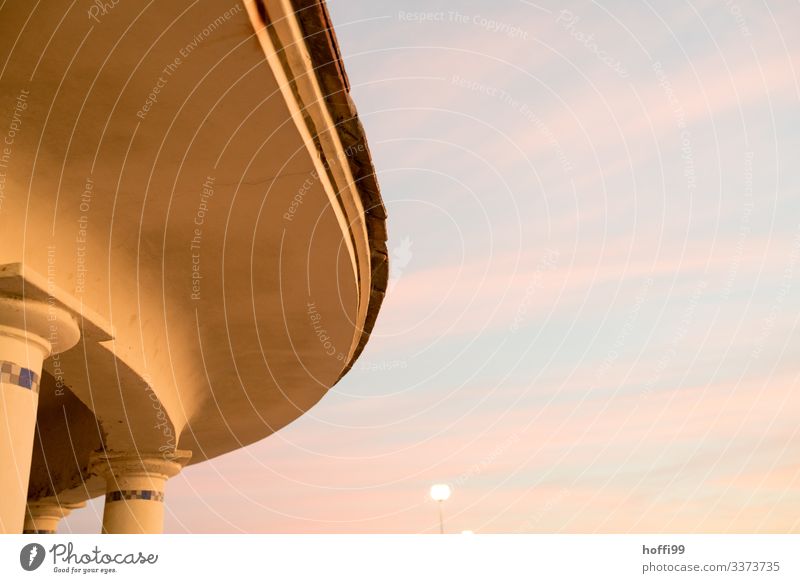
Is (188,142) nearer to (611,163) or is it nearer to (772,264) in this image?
(611,163)

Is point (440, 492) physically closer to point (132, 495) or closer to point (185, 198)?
point (132, 495)

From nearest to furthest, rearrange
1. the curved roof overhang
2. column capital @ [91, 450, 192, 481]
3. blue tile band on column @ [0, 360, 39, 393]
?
the curved roof overhang
blue tile band on column @ [0, 360, 39, 393]
column capital @ [91, 450, 192, 481]

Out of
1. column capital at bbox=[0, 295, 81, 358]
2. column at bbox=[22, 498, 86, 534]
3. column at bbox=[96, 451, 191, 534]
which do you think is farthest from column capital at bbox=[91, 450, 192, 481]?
column at bbox=[22, 498, 86, 534]

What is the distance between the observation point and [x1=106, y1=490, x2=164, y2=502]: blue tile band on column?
10586 millimetres

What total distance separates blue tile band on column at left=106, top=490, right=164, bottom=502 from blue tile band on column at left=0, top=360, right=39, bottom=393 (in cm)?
418

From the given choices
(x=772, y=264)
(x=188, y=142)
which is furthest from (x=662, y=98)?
(x=188, y=142)

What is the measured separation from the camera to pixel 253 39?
5.04 meters

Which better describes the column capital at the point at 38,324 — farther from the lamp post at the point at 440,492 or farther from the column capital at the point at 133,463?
the lamp post at the point at 440,492

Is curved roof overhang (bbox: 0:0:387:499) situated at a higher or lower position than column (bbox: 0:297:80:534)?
higher

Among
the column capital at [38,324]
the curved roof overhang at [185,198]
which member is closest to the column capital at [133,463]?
the curved roof overhang at [185,198]

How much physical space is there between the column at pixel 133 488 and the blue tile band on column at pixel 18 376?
13.1 feet

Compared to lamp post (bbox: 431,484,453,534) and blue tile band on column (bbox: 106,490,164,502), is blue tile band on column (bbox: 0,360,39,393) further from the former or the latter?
lamp post (bbox: 431,484,453,534)

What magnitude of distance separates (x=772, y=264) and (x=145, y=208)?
6.35 m
